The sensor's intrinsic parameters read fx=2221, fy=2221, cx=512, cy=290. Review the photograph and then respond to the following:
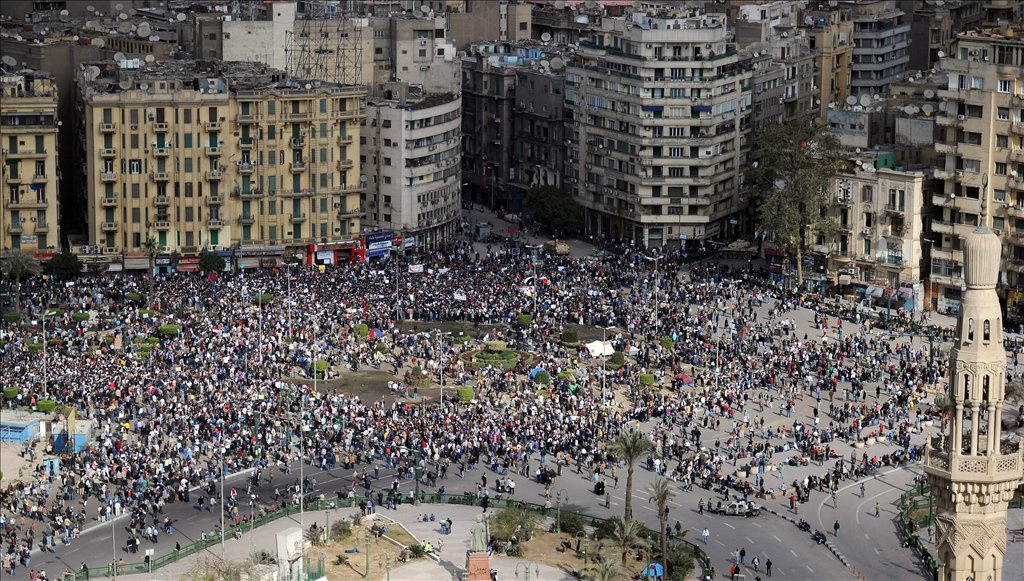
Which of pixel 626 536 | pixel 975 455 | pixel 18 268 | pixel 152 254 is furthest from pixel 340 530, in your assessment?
pixel 975 455

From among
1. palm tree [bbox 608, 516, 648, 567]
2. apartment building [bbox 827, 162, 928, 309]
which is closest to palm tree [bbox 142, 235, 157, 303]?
apartment building [bbox 827, 162, 928, 309]

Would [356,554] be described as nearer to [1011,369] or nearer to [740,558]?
[740,558]

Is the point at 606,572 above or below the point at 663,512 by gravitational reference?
Answer: below

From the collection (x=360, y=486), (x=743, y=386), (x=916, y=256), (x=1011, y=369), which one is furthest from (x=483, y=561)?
(x=916, y=256)

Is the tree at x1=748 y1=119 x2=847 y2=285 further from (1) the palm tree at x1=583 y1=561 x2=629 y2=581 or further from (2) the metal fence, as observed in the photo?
(1) the palm tree at x1=583 y1=561 x2=629 y2=581

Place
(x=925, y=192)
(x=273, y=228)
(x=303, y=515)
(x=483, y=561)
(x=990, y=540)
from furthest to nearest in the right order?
(x=273, y=228)
(x=925, y=192)
(x=303, y=515)
(x=483, y=561)
(x=990, y=540)

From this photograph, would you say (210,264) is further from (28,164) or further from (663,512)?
(663,512)

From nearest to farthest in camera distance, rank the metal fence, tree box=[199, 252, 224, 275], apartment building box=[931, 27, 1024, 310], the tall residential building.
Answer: the metal fence
apartment building box=[931, 27, 1024, 310]
the tall residential building
tree box=[199, 252, 224, 275]
